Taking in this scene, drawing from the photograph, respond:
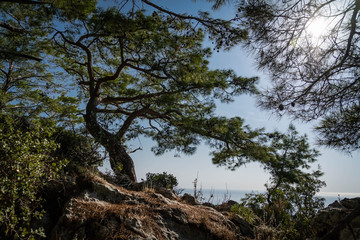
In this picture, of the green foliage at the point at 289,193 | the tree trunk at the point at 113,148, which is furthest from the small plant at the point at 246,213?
the tree trunk at the point at 113,148

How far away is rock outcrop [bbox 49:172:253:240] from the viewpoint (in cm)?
217

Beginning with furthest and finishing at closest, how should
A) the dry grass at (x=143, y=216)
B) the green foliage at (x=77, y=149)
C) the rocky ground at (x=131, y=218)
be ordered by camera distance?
the green foliage at (x=77, y=149)
the dry grass at (x=143, y=216)
the rocky ground at (x=131, y=218)

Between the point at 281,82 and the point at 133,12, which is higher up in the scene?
the point at 133,12

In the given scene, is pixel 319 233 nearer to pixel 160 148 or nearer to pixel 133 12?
pixel 133 12

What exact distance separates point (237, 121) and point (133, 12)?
351 centimetres

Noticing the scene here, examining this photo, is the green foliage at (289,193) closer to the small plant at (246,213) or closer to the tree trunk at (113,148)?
the small plant at (246,213)

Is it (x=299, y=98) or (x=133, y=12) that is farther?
(x=133, y=12)

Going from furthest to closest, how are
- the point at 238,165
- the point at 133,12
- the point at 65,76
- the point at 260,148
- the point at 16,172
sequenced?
the point at 65,76, the point at 238,165, the point at 260,148, the point at 133,12, the point at 16,172

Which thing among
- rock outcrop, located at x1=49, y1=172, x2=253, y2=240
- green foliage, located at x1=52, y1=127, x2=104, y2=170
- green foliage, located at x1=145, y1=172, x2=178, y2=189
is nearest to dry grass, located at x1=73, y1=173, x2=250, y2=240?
rock outcrop, located at x1=49, y1=172, x2=253, y2=240

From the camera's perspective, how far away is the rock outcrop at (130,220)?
7.12 ft

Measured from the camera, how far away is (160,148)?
7465 mm

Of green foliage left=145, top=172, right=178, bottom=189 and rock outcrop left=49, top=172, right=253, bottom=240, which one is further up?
green foliage left=145, top=172, right=178, bottom=189

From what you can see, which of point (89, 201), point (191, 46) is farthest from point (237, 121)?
point (89, 201)

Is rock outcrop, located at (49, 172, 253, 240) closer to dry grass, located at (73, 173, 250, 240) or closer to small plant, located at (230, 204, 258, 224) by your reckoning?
dry grass, located at (73, 173, 250, 240)
